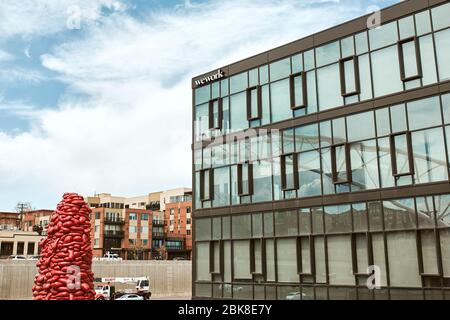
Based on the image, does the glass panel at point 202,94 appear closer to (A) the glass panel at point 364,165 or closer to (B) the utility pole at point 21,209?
(A) the glass panel at point 364,165

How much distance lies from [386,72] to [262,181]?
1011cm

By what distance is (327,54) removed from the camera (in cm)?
2827

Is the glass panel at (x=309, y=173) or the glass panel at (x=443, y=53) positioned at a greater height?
the glass panel at (x=443, y=53)

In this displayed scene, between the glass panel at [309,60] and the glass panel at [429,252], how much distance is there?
11997 millimetres

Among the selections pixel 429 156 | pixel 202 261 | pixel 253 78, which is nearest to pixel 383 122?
pixel 429 156

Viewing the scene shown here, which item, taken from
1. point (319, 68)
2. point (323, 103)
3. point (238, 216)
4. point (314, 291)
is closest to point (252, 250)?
point (238, 216)

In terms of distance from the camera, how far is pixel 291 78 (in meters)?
29.7

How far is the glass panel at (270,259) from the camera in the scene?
2864 cm

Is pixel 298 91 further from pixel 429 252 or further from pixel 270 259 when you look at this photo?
pixel 429 252

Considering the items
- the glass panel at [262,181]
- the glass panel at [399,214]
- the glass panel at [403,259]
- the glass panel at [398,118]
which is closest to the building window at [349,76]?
the glass panel at [398,118]

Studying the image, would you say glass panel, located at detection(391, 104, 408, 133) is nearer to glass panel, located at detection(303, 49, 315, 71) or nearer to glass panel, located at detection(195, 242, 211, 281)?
glass panel, located at detection(303, 49, 315, 71)

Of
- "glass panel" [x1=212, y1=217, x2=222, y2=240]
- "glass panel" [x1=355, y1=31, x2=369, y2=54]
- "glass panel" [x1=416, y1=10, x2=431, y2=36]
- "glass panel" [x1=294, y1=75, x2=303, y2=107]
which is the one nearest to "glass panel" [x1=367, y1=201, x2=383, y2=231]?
"glass panel" [x1=294, y1=75, x2=303, y2=107]

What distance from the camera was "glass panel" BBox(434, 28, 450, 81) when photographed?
23.0m
